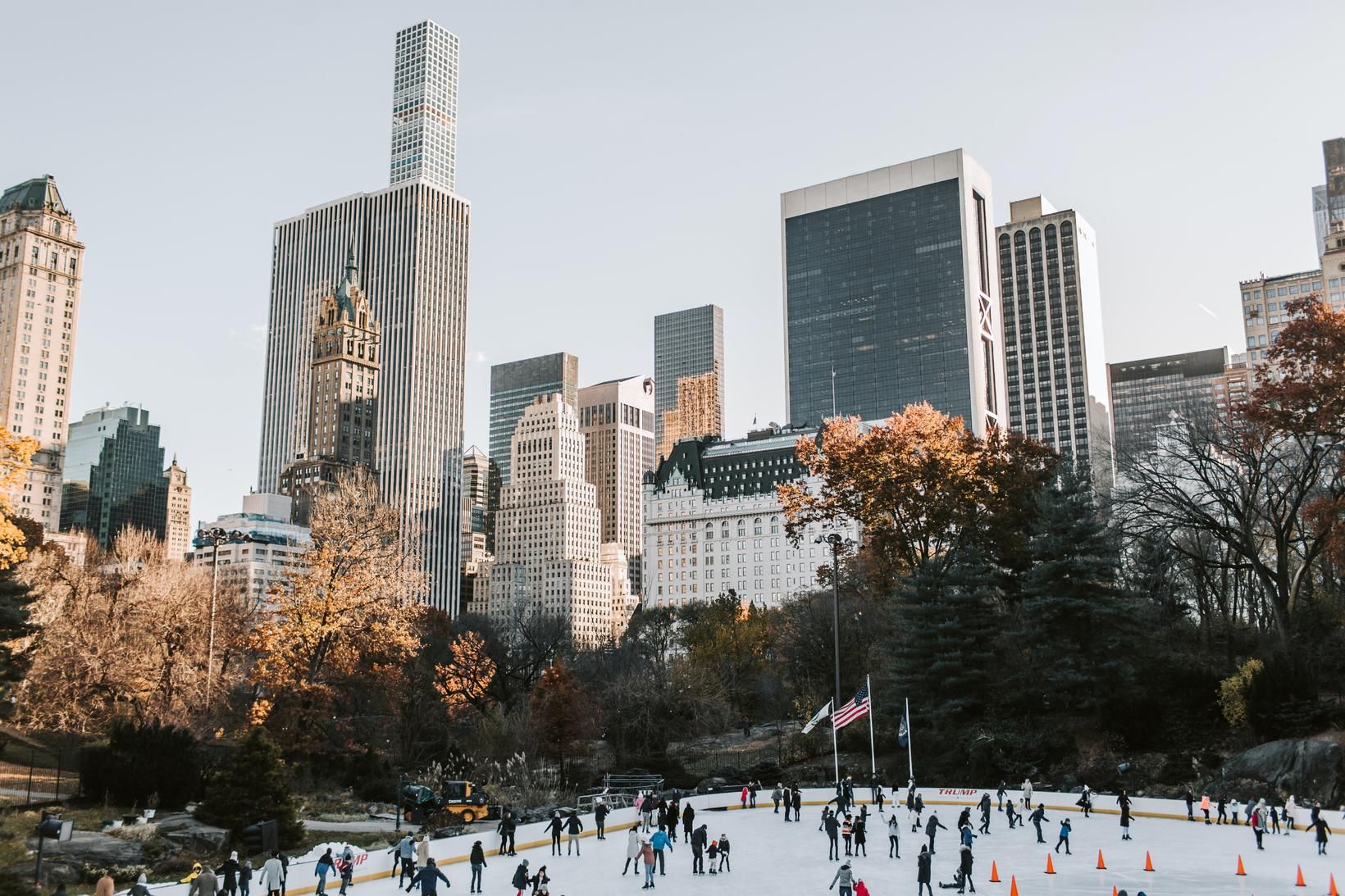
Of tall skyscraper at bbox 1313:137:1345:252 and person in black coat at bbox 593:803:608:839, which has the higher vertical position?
tall skyscraper at bbox 1313:137:1345:252

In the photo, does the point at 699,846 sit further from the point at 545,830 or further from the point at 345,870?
the point at 545,830

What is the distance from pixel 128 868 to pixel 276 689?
17.5m

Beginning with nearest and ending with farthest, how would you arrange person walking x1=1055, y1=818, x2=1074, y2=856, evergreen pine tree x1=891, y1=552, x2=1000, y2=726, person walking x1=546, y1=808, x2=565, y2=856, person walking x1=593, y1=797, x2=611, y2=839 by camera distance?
person walking x1=1055, y1=818, x2=1074, y2=856
person walking x1=546, y1=808, x2=565, y2=856
person walking x1=593, y1=797, x2=611, y2=839
evergreen pine tree x1=891, y1=552, x2=1000, y2=726

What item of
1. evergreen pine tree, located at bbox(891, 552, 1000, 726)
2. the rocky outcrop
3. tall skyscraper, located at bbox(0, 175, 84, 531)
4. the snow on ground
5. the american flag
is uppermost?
tall skyscraper, located at bbox(0, 175, 84, 531)

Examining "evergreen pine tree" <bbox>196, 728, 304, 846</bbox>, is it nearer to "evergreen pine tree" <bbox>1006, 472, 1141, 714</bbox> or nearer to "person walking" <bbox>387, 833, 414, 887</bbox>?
"person walking" <bbox>387, 833, 414, 887</bbox>

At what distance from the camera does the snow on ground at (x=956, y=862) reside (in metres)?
28.3

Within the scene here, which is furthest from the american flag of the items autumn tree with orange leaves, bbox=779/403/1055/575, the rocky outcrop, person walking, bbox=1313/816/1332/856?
person walking, bbox=1313/816/1332/856

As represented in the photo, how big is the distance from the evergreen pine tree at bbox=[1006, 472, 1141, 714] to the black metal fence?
38.3m

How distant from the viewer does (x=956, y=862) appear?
3247cm

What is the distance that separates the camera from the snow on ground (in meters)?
28.3

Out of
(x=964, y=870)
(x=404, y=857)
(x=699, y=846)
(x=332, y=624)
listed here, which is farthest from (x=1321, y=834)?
(x=332, y=624)

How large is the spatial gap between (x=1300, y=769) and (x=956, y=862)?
16.6m

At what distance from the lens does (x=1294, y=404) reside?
4447cm

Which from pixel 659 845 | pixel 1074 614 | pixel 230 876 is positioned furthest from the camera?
pixel 1074 614
